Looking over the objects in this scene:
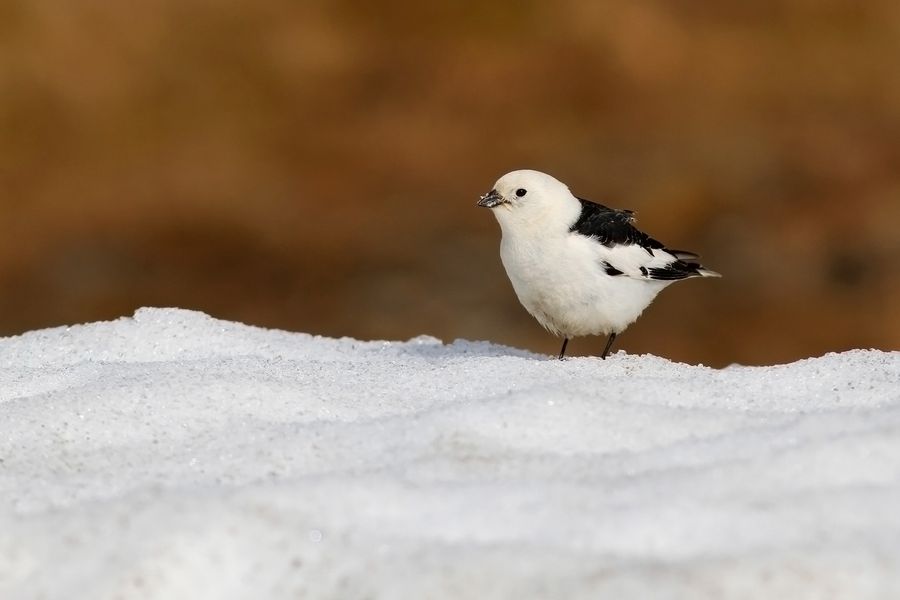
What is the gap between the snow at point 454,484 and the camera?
2564mm

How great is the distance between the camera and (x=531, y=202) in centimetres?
537

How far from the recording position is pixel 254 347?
16.5ft

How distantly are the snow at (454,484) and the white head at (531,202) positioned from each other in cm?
128

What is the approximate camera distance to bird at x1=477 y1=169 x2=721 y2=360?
17.2 ft

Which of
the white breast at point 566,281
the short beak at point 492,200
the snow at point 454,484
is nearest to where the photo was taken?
the snow at point 454,484

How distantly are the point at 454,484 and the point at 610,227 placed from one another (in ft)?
8.99

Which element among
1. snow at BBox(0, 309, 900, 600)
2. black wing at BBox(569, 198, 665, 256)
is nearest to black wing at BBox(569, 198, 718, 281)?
black wing at BBox(569, 198, 665, 256)

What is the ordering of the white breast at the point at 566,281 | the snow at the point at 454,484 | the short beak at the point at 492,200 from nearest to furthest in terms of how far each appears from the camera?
the snow at the point at 454,484, the white breast at the point at 566,281, the short beak at the point at 492,200

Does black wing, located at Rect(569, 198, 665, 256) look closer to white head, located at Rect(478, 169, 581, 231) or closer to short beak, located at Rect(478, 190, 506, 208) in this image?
white head, located at Rect(478, 169, 581, 231)

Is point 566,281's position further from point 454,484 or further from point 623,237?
point 454,484

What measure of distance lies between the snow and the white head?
50.5 inches

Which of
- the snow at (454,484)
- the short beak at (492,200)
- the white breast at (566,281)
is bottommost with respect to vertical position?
the snow at (454,484)

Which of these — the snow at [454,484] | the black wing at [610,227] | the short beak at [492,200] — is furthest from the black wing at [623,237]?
the snow at [454,484]

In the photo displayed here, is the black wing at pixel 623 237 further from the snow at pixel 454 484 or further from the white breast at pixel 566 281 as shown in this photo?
the snow at pixel 454 484
